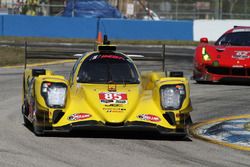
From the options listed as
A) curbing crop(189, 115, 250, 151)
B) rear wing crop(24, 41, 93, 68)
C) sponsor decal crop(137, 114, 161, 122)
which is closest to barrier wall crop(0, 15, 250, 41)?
rear wing crop(24, 41, 93, 68)

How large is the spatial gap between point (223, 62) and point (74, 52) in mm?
5904

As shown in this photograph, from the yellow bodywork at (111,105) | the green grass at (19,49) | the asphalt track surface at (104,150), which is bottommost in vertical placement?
the green grass at (19,49)

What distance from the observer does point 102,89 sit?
11117mm

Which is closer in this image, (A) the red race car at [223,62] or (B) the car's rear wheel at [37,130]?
(B) the car's rear wheel at [37,130]

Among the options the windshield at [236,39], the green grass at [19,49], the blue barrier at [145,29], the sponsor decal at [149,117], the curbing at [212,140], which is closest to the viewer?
the curbing at [212,140]

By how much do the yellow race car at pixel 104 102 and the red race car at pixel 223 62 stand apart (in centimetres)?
692

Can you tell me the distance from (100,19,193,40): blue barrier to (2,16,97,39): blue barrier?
92 centimetres

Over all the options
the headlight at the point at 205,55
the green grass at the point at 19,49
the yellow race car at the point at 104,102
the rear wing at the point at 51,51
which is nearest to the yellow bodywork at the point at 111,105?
the yellow race car at the point at 104,102

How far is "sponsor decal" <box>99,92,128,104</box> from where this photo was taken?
10789 mm

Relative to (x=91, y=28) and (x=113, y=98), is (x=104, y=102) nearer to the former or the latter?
(x=113, y=98)

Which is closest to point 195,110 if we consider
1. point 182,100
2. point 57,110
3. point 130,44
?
point 182,100

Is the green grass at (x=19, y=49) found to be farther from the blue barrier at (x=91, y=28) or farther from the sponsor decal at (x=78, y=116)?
the sponsor decal at (x=78, y=116)

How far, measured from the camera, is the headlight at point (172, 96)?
11.0m

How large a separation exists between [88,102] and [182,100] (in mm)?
1285
